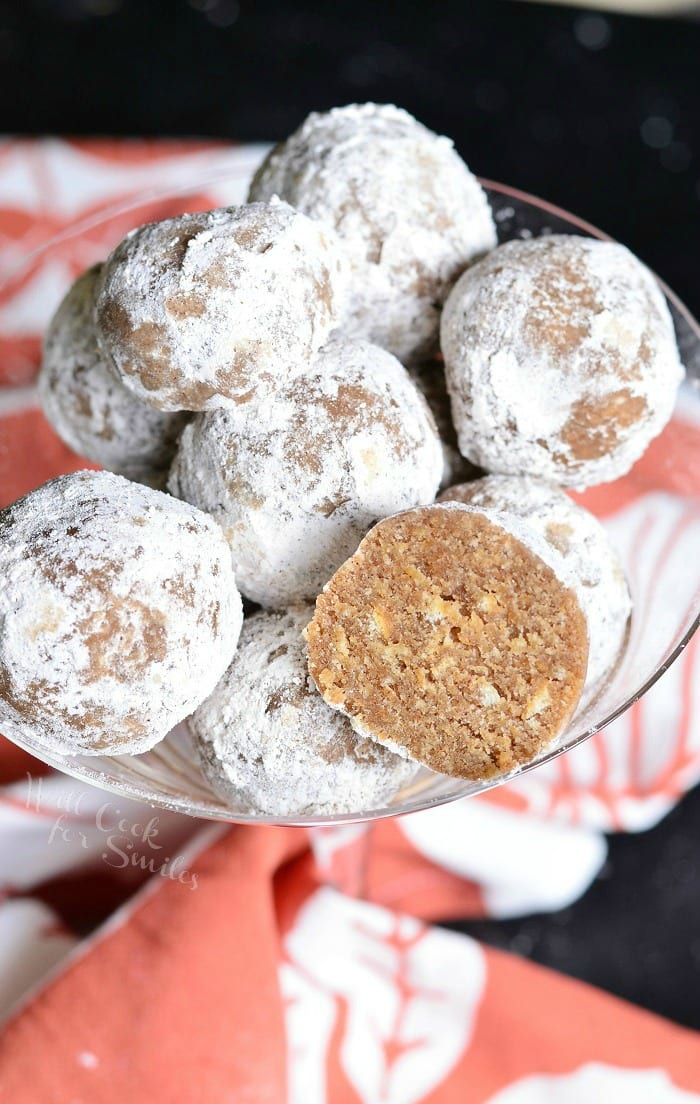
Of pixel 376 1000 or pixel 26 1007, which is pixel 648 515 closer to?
pixel 376 1000

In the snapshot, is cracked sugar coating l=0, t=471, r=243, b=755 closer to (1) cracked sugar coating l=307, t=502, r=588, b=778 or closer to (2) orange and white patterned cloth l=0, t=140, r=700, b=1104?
(1) cracked sugar coating l=307, t=502, r=588, b=778

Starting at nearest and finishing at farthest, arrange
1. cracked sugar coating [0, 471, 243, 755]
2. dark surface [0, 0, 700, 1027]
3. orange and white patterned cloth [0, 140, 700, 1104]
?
cracked sugar coating [0, 471, 243, 755]
orange and white patterned cloth [0, 140, 700, 1104]
dark surface [0, 0, 700, 1027]

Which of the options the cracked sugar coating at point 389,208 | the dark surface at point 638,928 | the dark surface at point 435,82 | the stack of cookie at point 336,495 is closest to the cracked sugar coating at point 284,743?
the stack of cookie at point 336,495

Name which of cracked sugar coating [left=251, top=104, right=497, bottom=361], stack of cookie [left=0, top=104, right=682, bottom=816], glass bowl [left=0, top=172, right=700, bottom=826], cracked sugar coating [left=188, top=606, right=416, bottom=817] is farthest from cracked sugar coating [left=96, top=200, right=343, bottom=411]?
glass bowl [left=0, top=172, right=700, bottom=826]

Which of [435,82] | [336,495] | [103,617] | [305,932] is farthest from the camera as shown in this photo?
[435,82]

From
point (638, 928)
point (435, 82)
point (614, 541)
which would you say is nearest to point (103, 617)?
point (614, 541)

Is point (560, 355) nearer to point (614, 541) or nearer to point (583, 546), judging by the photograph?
point (583, 546)

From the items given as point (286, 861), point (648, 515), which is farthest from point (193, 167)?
point (286, 861)

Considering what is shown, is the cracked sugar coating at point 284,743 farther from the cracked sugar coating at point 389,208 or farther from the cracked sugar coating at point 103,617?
the cracked sugar coating at point 389,208
